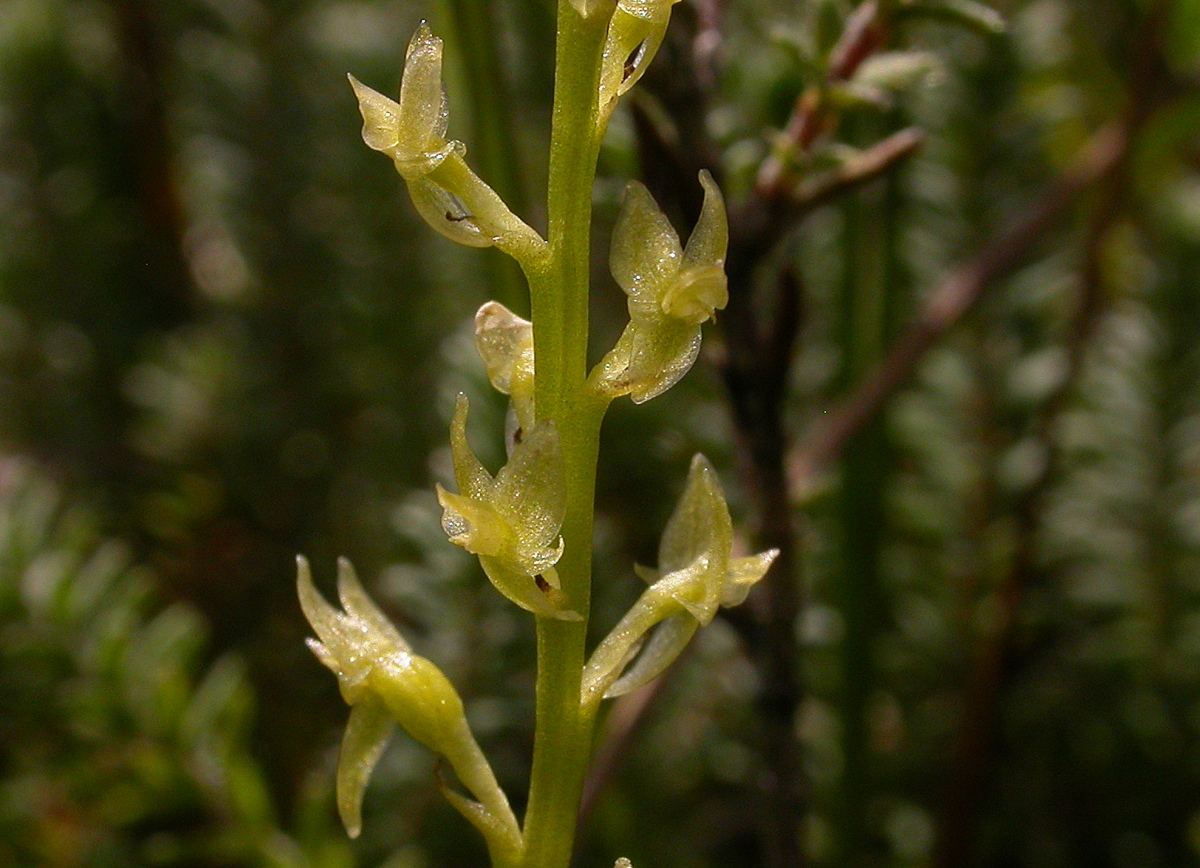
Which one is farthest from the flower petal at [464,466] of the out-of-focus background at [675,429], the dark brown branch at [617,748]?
the dark brown branch at [617,748]

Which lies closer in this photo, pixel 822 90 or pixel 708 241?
pixel 708 241

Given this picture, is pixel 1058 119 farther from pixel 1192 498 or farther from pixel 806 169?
pixel 806 169

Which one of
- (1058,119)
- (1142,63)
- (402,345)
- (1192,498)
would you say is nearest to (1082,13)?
(1058,119)

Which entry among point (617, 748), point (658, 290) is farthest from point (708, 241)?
point (617, 748)

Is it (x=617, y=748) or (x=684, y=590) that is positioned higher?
(x=684, y=590)

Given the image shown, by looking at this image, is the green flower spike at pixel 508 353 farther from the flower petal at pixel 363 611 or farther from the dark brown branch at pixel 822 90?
the dark brown branch at pixel 822 90

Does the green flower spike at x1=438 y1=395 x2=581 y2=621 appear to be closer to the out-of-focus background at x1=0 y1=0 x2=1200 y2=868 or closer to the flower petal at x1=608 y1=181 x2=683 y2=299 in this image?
the flower petal at x1=608 y1=181 x2=683 y2=299

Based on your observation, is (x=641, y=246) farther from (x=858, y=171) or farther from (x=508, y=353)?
(x=858, y=171)
